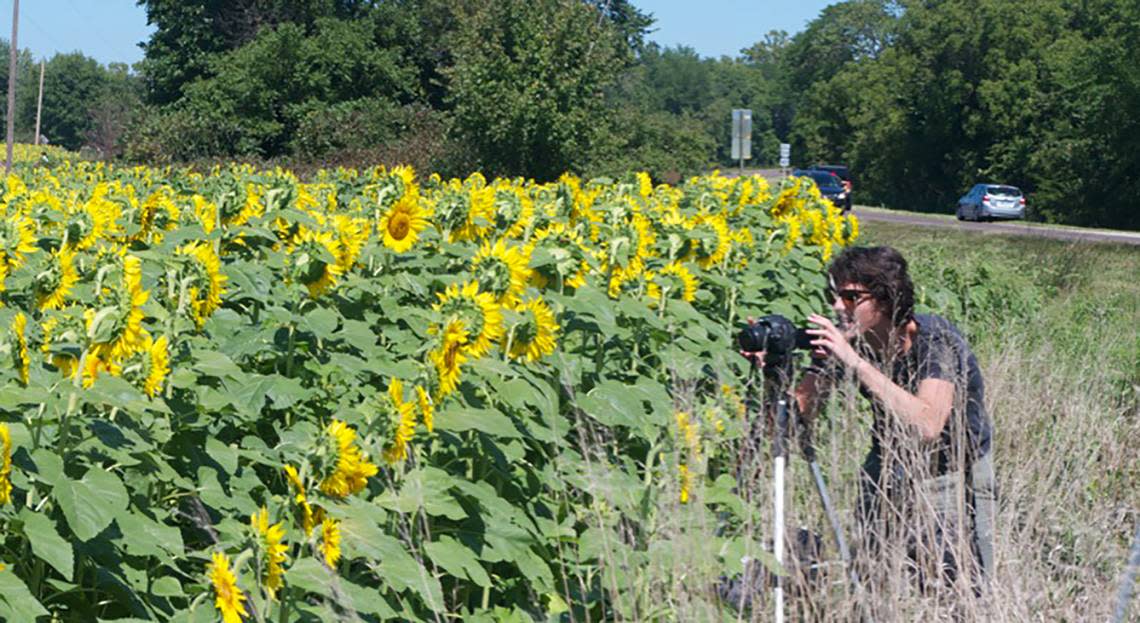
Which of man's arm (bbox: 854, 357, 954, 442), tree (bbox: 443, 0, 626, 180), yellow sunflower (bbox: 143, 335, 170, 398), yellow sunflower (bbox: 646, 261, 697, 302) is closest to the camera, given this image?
yellow sunflower (bbox: 143, 335, 170, 398)

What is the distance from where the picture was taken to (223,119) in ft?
143

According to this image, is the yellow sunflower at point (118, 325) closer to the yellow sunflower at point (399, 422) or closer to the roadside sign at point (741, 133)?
the yellow sunflower at point (399, 422)

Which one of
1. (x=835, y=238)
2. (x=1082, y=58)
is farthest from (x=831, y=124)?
(x=835, y=238)

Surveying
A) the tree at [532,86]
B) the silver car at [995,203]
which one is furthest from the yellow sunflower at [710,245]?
the silver car at [995,203]

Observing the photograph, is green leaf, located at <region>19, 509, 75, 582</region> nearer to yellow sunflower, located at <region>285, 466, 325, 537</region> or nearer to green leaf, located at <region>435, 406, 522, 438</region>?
yellow sunflower, located at <region>285, 466, 325, 537</region>

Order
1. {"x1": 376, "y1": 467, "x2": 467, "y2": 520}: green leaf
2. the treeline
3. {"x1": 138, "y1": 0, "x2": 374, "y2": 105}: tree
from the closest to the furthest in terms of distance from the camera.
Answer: {"x1": 376, "y1": 467, "x2": 467, "y2": 520}: green leaf < the treeline < {"x1": 138, "y1": 0, "x2": 374, "y2": 105}: tree

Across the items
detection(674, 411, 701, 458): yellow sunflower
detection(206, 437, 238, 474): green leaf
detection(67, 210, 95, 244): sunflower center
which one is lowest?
detection(674, 411, 701, 458): yellow sunflower

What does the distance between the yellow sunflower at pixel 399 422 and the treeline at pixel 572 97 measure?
16619 mm

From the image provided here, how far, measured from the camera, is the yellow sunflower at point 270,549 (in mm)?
2791

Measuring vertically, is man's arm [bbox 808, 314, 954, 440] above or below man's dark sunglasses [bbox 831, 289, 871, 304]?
below

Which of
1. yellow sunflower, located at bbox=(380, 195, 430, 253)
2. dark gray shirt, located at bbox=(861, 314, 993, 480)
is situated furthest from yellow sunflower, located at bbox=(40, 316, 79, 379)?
dark gray shirt, located at bbox=(861, 314, 993, 480)

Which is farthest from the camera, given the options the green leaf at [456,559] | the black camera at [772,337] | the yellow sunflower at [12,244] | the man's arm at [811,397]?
the man's arm at [811,397]

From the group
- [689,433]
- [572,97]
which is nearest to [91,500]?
[689,433]

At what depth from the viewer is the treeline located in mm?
32125
